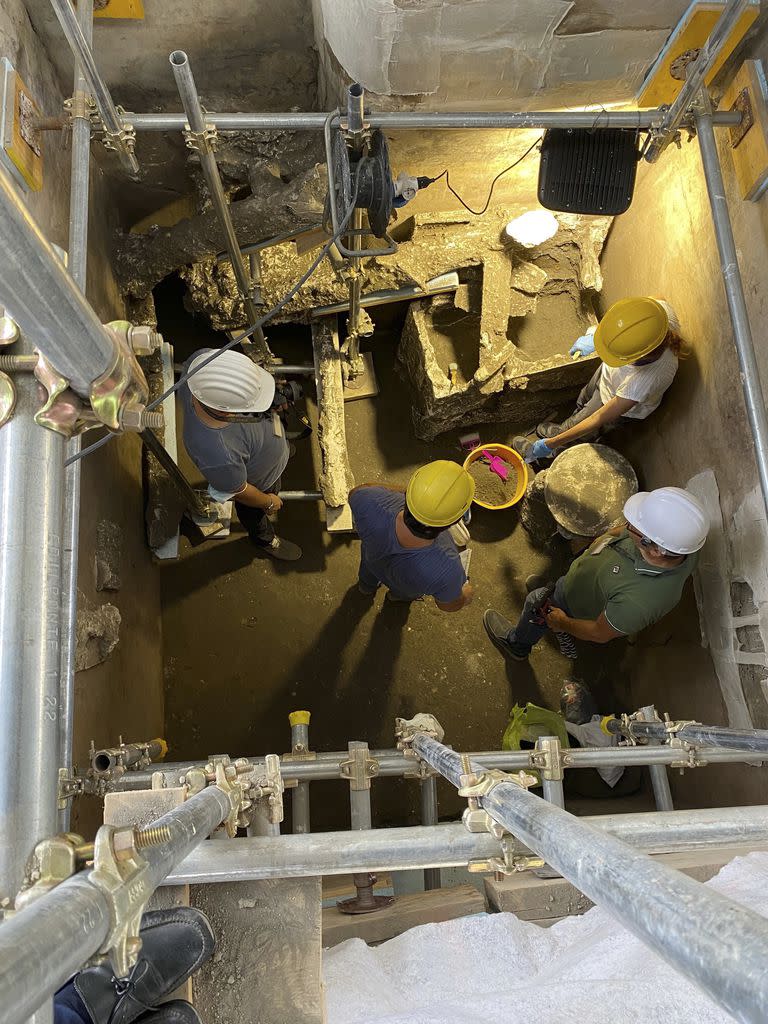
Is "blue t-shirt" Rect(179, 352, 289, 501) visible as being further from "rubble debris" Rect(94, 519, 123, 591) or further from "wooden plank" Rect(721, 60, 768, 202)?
"wooden plank" Rect(721, 60, 768, 202)

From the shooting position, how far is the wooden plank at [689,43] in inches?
111

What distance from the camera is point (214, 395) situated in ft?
11.3

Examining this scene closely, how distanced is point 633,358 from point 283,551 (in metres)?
2.91

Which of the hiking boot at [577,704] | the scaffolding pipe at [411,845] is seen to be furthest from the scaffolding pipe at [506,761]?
the hiking boot at [577,704]

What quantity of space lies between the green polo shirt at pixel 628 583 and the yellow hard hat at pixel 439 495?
1.11m

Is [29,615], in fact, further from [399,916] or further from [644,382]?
[644,382]

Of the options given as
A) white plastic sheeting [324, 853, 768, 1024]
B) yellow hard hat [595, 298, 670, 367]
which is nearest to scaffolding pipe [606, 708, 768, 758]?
white plastic sheeting [324, 853, 768, 1024]

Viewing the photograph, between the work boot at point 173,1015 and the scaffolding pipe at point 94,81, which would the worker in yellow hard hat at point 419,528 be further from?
the work boot at point 173,1015

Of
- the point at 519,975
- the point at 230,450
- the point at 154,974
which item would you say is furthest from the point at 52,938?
the point at 230,450

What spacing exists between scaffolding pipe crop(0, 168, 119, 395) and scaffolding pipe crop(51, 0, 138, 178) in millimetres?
2013

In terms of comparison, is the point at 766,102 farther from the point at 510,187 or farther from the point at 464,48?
the point at 510,187

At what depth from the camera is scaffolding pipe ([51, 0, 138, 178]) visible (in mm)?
2404

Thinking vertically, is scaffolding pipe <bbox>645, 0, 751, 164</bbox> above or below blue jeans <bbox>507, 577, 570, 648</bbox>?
above

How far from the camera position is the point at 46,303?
1046mm
